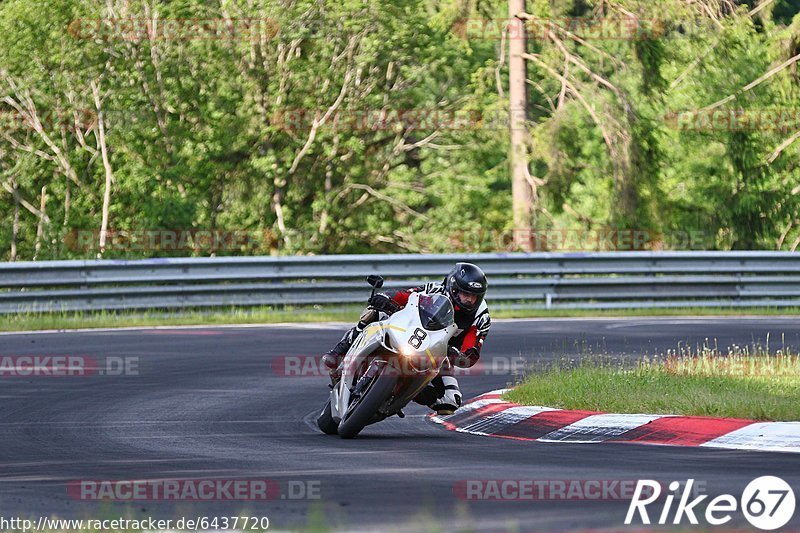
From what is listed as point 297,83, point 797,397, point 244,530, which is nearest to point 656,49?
point 297,83

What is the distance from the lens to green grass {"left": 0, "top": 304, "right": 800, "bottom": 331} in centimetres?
2065

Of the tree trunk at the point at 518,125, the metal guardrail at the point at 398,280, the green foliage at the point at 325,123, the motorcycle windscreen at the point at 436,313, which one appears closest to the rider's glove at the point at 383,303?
the motorcycle windscreen at the point at 436,313

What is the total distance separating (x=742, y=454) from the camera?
8.97 m

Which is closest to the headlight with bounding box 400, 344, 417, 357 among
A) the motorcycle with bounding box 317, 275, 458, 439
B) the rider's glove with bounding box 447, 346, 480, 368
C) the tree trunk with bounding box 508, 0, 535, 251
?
the motorcycle with bounding box 317, 275, 458, 439

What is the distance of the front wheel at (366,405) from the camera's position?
33.2 ft

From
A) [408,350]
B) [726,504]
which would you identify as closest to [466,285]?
[408,350]

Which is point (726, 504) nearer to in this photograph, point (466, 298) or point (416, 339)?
point (416, 339)

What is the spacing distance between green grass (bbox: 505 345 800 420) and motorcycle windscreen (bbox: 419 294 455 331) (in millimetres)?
1619

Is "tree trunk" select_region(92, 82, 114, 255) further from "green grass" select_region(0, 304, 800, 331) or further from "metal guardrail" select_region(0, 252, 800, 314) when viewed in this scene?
"green grass" select_region(0, 304, 800, 331)

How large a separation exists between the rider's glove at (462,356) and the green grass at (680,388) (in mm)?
1231

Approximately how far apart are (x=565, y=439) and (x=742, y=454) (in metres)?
1.53

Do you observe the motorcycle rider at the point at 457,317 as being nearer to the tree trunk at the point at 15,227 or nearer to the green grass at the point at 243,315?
the green grass at the point at 243,315

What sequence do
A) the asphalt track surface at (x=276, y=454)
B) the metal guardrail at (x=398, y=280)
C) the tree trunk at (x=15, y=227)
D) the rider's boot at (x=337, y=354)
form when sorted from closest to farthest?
the asphalt track surface at (x=276, y=454), the rider's boot at (x=337, y=354), the metal guardrail at (x=398, y=280), the tree trunk at (x=15, y=227)

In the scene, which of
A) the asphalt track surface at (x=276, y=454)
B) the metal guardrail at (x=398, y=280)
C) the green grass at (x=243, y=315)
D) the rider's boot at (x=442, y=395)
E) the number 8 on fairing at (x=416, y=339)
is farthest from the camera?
the metal guardrail at (x=398, y=280)
